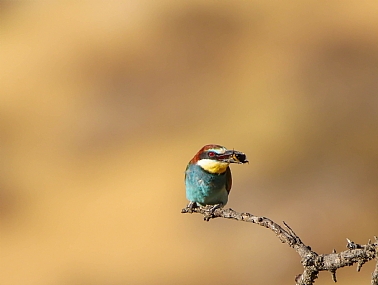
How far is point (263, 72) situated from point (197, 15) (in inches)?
139

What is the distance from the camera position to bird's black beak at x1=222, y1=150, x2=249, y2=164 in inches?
119

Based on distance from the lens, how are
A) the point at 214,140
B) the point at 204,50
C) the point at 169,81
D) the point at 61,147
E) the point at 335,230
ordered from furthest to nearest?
the point at 204,50
the point at 169,81
the point at 61,147
the point at 214,140
the point at 335,230

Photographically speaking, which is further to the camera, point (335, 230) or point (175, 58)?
point (175, 58)

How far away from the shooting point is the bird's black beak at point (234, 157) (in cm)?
302

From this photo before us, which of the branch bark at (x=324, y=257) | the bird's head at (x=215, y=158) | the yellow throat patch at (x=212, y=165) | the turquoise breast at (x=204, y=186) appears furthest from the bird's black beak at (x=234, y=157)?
the branch bark at (x=324, y=257)

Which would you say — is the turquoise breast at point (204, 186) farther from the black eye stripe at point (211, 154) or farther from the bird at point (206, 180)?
the black eye stripe at point (211, 154)

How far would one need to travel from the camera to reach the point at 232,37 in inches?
567

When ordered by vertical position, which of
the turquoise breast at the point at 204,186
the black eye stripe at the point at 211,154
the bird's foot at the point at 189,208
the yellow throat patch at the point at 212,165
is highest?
the black eye stripe at the point at 211,154

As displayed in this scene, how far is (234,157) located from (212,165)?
0.64 m

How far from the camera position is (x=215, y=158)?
142 inches

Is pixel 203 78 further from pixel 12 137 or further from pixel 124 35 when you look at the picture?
pixel 12 137

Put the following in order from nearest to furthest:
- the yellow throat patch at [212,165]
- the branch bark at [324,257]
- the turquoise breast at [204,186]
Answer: the branch bark at [324,257] → the yellow throat patch at [212,165] → the turquoise breast at [204,186]

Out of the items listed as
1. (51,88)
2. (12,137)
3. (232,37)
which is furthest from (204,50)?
(12,137)

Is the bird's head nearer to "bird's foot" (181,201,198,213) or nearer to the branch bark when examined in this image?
"bird's foot" (181,201,198,213)
